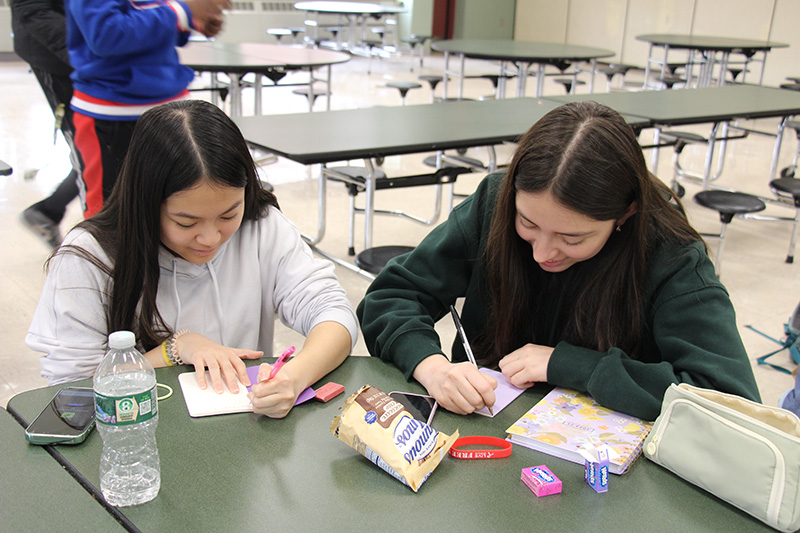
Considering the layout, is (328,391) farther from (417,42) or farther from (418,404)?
(417,42)

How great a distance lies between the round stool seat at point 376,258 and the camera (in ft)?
8.77

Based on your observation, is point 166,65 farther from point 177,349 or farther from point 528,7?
point 528,7

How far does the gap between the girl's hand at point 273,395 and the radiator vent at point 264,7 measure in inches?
407

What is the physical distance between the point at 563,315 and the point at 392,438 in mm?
555

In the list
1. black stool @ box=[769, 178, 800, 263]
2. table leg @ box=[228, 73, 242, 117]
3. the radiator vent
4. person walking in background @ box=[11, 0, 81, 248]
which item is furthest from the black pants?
the radiator vent

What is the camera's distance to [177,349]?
49.8 inches

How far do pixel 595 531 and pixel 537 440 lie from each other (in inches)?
7.2

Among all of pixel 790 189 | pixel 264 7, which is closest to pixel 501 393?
pixel 790 189

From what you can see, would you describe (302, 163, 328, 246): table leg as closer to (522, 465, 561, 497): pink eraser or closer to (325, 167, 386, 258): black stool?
(325, 167, 386, 258): black stool

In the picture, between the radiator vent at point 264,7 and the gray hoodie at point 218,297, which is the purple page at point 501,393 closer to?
the gray hoodie at point 218,297

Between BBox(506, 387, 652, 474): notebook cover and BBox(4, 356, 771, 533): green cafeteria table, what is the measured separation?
0.05ft

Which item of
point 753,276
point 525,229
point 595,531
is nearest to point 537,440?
point 595,531

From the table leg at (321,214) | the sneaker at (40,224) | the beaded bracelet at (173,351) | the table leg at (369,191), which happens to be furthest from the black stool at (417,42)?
the beaded bracelet at (173,351)

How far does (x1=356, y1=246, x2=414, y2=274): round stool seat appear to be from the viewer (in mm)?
2672
